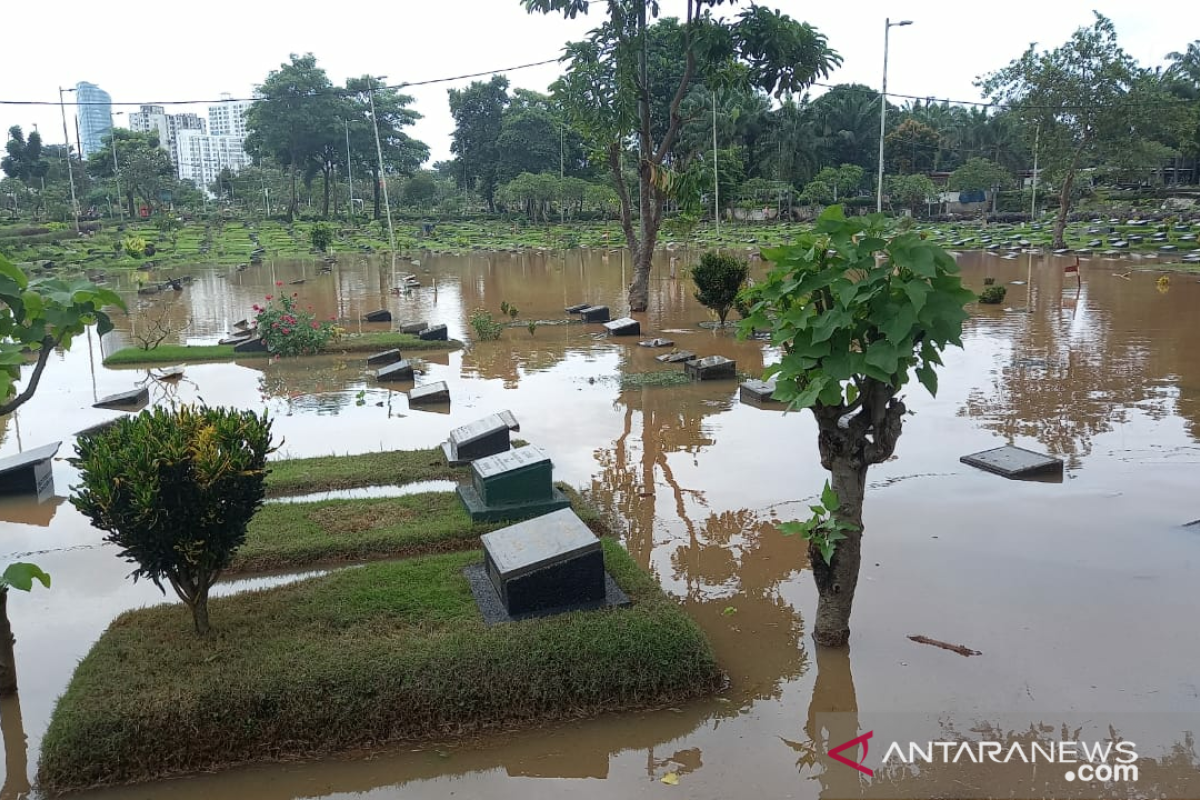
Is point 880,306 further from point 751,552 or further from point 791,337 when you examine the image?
point 751,552

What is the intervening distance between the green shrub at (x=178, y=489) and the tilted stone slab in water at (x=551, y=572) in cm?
170

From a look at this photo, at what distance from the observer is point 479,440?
31.1 feet

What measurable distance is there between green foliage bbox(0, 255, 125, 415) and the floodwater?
212cm

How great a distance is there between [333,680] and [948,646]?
3875 millimetres

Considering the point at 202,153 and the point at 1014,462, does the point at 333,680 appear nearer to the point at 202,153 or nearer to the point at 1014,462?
the point at 1014,462

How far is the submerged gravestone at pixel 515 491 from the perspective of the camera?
788 centimetres

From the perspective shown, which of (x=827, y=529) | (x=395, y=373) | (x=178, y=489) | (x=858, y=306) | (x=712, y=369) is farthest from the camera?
(x=395, y=373)

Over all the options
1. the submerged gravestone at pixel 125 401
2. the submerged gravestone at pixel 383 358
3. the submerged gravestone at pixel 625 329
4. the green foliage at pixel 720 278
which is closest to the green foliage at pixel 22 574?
the submerged gravestone at pixel 125 401

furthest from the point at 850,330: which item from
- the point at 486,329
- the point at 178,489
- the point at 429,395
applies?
the point at 486,329

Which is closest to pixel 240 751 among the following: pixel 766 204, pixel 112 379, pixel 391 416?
pixel 391 416

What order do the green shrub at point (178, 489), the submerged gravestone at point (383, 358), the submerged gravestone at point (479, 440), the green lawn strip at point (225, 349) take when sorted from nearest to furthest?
the green shrub at point (178, 489), the submerged gravestone at point (479, 440), the submerged gravestone at point (383, 358), the green lawn strip at point (225, 349)

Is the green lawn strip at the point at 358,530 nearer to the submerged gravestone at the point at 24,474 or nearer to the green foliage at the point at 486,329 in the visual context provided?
the submerged gravestone at the point at 24,474

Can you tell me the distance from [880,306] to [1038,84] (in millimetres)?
37072

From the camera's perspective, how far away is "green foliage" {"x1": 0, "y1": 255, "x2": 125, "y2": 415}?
188 inches
